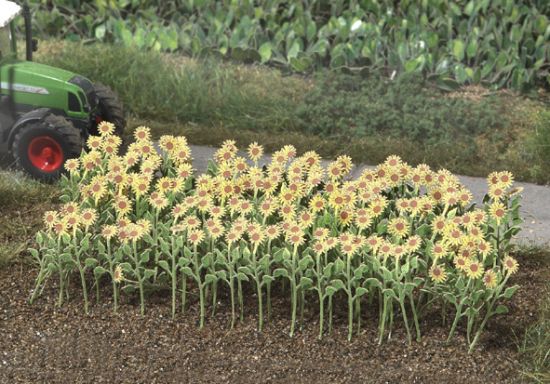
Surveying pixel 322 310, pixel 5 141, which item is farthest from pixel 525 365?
pixel 5 141

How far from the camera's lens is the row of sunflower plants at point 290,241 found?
4.96 meters

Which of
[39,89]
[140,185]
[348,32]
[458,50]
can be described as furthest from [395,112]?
[140,185]

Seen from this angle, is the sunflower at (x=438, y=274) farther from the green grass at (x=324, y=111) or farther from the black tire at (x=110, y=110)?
the black tire at (x=110, y=110)

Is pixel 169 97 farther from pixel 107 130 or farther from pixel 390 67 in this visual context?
pixel 107 130

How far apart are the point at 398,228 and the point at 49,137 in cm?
254

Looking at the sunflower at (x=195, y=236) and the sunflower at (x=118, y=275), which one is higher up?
the sunflower at (x=195, y=236)

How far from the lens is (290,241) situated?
5059mm

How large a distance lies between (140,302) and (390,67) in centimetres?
421

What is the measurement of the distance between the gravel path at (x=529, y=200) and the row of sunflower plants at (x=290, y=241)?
88cm

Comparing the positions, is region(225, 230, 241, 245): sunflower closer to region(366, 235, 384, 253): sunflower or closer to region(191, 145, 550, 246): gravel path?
region(366, 235, 384, 253): sunflower

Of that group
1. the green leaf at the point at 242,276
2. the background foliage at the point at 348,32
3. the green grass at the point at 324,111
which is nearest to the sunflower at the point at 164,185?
the green leaf at the point at 242,276

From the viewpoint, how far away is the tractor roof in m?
6.93

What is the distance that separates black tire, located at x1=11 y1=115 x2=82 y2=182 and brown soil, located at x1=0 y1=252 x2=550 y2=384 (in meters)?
1.62

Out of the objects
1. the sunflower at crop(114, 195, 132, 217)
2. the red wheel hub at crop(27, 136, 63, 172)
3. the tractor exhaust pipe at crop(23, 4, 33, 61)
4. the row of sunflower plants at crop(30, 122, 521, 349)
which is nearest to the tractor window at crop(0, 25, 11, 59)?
the tractor exhaust pipe at crop(23, 4, 33, 61)
